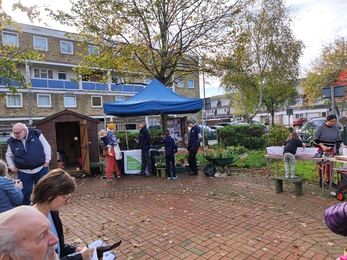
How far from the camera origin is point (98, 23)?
10.8 m

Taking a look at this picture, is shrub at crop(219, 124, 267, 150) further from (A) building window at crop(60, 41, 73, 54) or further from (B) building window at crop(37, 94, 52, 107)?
(A) building window at crop(60, 41, 73, 54)

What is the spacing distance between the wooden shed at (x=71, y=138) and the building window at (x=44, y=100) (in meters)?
17.9

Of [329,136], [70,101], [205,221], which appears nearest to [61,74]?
[70,101]

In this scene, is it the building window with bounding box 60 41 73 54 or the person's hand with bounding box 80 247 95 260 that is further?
the building window with bounding box 60 41 73 54

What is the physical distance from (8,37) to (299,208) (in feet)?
93.5

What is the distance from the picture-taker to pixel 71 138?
37.3 ft

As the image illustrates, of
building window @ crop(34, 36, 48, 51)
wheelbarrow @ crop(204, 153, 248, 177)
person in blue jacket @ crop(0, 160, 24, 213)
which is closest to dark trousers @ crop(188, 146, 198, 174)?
wheelbarrow @ crop(204, 153, 248, 177)

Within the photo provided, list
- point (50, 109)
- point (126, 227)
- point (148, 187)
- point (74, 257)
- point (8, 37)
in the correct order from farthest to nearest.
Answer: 1. point (50, 109)
2. point (8, 37)
3. point (148, 187)
4. point (126, 227)
5. point (74, 257)

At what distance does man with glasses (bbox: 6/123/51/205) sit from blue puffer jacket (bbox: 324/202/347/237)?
4614mm

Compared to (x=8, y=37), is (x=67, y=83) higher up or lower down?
lower down

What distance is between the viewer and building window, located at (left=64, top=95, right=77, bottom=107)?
1104 inches

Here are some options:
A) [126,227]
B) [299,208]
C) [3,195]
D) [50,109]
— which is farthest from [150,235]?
[50,109]

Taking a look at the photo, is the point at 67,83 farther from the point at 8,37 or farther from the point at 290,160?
the point at 290,160

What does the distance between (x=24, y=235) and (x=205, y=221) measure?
368 centimetres
